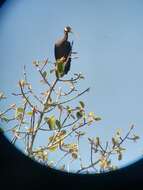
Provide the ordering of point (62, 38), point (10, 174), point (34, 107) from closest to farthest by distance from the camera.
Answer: point (10, 174)
point (34, 107)
point (62, 38)

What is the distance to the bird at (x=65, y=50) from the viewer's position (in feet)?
5.44

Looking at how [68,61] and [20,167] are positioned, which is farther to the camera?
[68,61]

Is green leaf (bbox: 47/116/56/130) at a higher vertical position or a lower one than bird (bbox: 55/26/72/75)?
lower

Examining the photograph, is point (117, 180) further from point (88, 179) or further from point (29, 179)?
point (29, 179)

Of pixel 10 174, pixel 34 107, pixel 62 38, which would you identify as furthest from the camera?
pixel 62 38

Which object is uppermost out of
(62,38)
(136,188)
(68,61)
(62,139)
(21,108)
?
(62,38)

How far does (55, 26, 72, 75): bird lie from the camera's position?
1.66 m

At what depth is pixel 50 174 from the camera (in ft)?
4.25

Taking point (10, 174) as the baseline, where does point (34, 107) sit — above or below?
above

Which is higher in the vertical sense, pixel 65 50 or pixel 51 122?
pixel 65 50

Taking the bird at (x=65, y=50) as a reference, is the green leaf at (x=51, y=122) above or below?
below

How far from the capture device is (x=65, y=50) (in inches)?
67.8

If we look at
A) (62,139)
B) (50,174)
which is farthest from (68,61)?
(50,174)

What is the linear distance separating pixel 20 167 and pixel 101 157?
1.49ft
